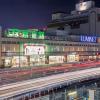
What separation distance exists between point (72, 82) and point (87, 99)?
319 cm

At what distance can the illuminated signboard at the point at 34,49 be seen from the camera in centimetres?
7738

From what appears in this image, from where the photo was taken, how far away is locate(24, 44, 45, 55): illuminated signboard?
3046 inches

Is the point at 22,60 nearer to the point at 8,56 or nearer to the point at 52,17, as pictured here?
the point at 8,56

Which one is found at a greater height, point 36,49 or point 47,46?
point 47,46

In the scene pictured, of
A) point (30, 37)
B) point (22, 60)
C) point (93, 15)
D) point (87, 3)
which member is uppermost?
point (87, 3)

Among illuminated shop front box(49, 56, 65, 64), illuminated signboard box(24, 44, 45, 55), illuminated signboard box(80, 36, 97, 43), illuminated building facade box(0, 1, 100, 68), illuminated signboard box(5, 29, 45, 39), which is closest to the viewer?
illuminated building facade box(0, 1, 100, 68)

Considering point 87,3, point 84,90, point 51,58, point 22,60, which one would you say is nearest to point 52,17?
point 87,3

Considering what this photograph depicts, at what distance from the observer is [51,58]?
85.8m

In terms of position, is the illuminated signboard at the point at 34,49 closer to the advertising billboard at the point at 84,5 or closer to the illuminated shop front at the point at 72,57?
the illuminated shop front at the point at 72,57

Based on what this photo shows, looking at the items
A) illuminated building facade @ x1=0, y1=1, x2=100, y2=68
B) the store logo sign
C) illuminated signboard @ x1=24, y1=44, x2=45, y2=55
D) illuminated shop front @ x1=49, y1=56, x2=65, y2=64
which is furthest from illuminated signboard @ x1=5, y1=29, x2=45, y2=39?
the store logo sign

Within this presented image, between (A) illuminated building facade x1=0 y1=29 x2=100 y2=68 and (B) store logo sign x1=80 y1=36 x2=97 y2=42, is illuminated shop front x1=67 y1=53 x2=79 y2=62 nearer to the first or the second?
(A) illuminated building facade x1=0 y1=29 x2=100 y2=68

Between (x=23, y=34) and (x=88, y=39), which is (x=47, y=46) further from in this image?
(x=88, y=39)

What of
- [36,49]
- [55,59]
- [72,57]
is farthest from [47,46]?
[72,57]

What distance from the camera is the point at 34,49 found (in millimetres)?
78938
